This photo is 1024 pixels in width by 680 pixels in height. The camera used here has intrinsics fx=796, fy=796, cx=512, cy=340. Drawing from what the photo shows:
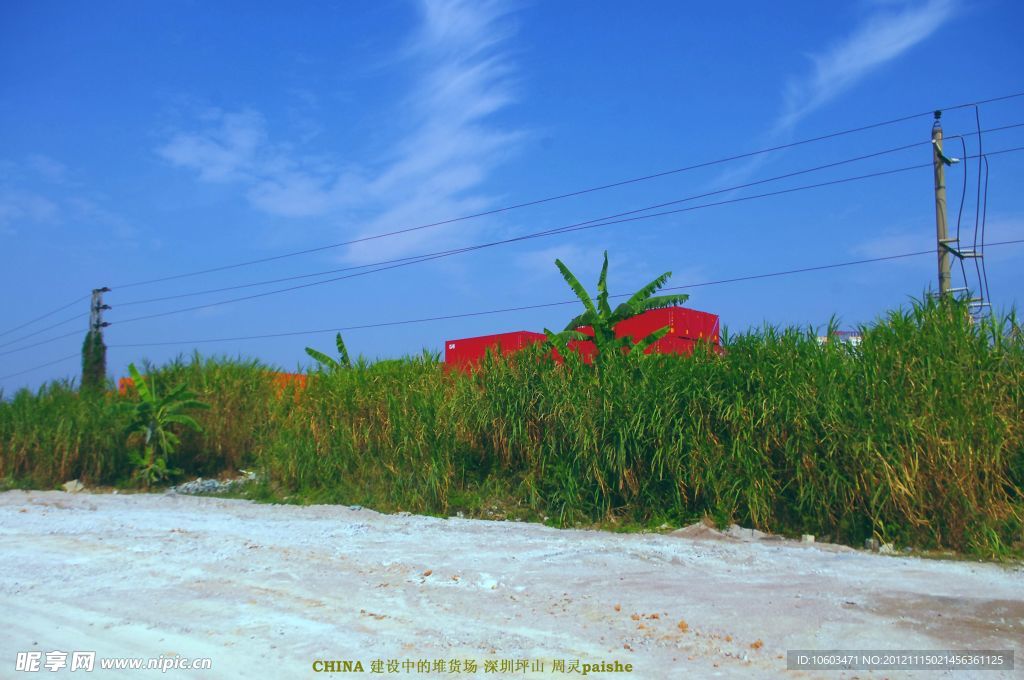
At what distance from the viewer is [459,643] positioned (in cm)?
518

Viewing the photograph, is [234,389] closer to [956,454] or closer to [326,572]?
[326,572]

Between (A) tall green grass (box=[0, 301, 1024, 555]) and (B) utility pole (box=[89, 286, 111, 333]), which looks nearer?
(A) tall green grass (box=[0, 301, 1024, 555])

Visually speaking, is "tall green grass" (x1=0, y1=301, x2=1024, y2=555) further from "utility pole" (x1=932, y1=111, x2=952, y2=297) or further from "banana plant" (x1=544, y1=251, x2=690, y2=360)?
"utility pole" (x1=932, y1=111, x2=952, y2=297)

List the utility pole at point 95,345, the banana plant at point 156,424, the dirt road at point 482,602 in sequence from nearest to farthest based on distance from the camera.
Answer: the dirt road at point 482,602 → the banana plant at point 156,424 → the utility pole at point 95,345

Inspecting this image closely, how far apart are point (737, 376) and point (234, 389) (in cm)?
1174

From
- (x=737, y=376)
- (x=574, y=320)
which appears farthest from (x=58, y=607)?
(x=574, y=320)

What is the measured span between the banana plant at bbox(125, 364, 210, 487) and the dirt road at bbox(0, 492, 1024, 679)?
677cm

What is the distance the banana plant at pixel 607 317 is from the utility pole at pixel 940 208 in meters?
5.02

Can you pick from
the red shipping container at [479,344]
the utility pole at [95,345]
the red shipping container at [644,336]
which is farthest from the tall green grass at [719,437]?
the utility pole at [95,345]

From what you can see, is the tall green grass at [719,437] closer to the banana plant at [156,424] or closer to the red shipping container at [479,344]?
the banana plant at [156,424]

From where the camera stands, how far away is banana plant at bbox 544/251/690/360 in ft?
43.9

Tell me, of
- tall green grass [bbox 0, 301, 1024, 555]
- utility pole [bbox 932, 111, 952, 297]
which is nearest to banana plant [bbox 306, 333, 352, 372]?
tall green grass [bbox 0, 301, 1024, 555]

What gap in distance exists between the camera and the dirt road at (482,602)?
5.00 meters

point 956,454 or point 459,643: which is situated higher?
point 956,454
